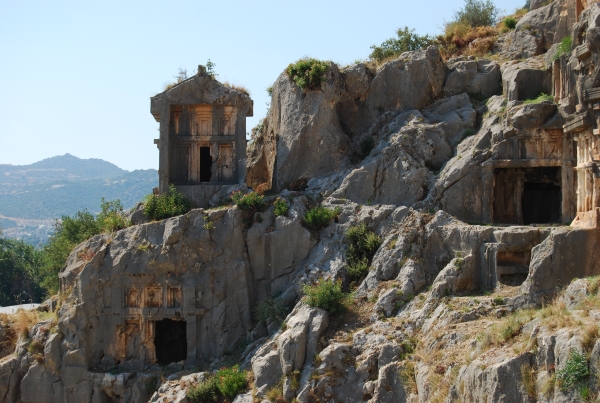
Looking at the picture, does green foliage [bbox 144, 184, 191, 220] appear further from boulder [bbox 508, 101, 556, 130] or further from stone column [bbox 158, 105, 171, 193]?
boulder [bbox 508, 101, 556, 130]

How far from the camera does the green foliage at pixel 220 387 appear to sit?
73.6 ft

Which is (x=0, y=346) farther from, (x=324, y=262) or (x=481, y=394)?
(x=481, y=394)

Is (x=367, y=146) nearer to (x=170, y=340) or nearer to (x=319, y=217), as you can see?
(x=319, y=217)

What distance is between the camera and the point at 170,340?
28.0 m

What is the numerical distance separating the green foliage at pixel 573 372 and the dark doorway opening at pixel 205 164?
58.8 ft

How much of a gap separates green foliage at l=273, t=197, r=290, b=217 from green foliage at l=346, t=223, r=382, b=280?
237 cm

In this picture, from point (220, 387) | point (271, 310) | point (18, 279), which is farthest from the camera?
point (18, 279)

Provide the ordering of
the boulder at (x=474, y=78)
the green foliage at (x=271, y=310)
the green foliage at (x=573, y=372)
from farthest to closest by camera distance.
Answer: the boulder at (x=474, y=78) → the green foliage at (x=271, y=310) → the green foliage at (x=573, y=372)

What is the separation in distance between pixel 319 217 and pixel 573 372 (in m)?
11.9

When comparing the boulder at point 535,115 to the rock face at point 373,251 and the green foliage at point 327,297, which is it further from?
the green foliage at point 327,297

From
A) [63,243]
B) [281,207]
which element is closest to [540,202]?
[281,207]

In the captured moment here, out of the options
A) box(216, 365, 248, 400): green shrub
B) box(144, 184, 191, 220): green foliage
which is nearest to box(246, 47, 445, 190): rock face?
box(144, 184, 191, 220): green foliage

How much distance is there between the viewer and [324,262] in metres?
25.1

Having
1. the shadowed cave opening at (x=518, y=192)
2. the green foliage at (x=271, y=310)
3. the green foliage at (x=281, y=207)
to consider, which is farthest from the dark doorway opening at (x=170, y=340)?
the shadowed cave opening at (x=518, y=192)
